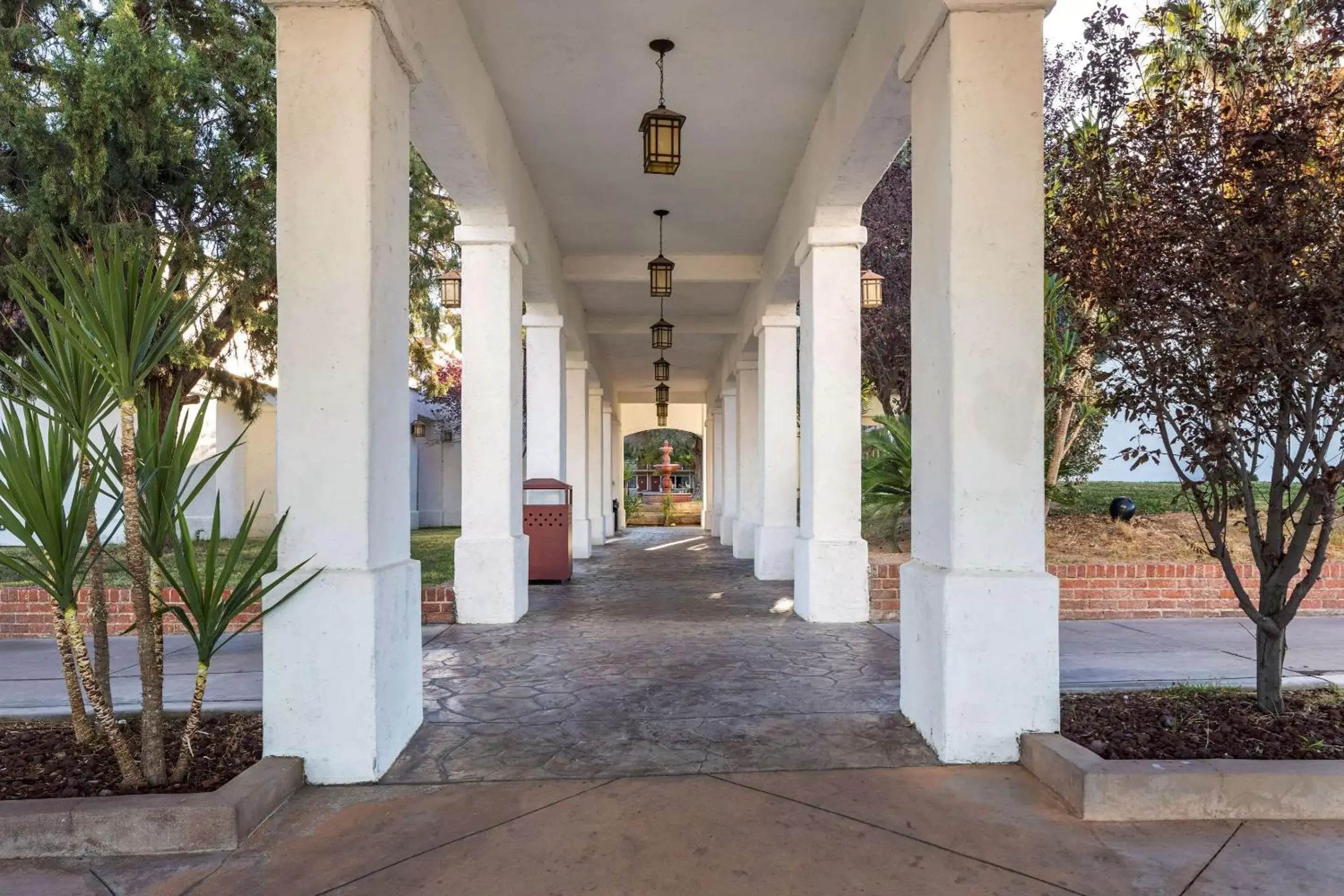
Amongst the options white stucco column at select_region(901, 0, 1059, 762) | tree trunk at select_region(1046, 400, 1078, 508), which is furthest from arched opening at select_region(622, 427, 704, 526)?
white stucco column at select_region(901, 0, 1059, 762)

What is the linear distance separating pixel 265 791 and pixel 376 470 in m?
1.14

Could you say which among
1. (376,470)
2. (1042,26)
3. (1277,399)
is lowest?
(376,470)

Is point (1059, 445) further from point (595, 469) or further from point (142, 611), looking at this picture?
point (595, 469)

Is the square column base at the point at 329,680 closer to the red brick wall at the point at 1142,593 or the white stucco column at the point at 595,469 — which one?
the red brick wall at the point at 1142,593

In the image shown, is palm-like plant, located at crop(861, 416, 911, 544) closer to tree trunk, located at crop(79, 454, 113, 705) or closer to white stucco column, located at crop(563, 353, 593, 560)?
white stucco column, located at crop(563, 353, 593, 560)

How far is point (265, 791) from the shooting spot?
287cm

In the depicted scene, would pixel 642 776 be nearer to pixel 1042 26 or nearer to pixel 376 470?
pixel 376 470

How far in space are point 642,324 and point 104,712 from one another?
10564mm

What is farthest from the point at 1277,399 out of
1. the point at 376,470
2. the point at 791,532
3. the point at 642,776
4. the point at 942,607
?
the point at 791,532

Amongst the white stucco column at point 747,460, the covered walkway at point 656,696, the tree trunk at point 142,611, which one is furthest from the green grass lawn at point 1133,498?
the tree trunk at point 142,611

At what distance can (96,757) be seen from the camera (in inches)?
125

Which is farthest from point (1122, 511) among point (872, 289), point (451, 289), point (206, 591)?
point (206, 591)

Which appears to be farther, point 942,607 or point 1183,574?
point 1183,574

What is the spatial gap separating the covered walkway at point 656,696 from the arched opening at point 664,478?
1607cm
